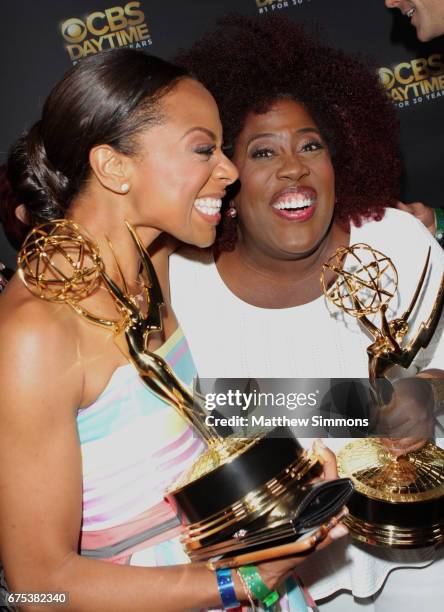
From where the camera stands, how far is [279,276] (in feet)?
5.78

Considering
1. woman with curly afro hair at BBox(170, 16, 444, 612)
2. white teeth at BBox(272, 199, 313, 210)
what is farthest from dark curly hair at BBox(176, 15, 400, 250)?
white teeth at BBox(272, 199, 313, 210)

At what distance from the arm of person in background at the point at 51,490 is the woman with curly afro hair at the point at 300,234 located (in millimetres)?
577

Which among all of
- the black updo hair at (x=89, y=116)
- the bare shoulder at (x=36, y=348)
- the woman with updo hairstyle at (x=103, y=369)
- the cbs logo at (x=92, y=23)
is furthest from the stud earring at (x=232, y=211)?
the cbs logo at (x=92, y=23)

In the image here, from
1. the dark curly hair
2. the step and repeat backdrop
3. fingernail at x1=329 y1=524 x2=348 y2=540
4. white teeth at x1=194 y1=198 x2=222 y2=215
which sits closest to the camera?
fingernail at x1=329 y1=524 x2=348 y2=540

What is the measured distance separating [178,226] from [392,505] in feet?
2.13

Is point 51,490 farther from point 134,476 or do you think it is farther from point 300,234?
point 300,234

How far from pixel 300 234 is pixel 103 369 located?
66 centimetres

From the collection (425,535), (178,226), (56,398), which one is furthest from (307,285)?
(56,398)

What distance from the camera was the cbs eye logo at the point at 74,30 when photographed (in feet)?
8.16

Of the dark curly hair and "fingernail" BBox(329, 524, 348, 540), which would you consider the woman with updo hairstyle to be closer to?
"fingernail" BBox(329, 524, 348, 540)

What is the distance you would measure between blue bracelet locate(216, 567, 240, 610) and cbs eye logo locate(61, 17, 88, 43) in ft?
6.58

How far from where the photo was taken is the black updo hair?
1163mm

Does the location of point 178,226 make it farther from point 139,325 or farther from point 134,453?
point 134,453
